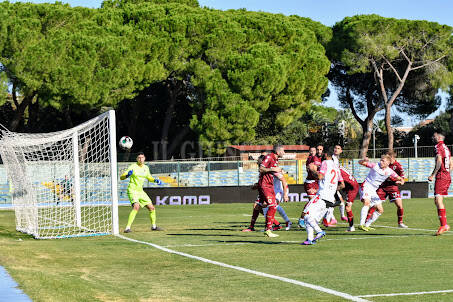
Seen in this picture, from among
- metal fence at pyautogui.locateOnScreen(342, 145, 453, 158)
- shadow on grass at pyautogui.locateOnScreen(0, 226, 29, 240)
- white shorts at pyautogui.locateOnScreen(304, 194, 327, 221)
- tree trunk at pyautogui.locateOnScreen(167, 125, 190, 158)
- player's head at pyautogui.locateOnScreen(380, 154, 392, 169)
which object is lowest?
shadow on grass at pyautogui.locateOnScreen(0, 226, 29, 240)

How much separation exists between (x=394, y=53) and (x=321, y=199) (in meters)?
41.3

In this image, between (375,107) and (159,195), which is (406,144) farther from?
(159,195)

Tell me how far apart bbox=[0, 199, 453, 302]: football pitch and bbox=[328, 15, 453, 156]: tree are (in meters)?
38.0

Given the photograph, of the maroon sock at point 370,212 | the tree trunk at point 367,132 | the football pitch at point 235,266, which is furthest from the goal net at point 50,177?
the tree trunk at point 367,132

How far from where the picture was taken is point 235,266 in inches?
378

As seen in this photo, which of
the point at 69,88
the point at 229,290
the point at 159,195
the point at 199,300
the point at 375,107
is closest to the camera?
the point at 199,300

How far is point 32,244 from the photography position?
13.4 m

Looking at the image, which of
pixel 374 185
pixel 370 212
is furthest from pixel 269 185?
pixel 370 212

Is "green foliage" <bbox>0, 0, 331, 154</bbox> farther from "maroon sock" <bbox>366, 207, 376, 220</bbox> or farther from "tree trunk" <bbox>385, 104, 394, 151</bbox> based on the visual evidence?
"maroon sock" <bbox>366, 207, 376, 220</bbox>

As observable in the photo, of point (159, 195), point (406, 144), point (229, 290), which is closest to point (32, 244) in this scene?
point (229, 290)

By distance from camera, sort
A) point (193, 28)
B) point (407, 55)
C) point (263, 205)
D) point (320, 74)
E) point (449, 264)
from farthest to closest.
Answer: point (407, 55) → point (320, 74) → point (193, 28) → point (263, 205) → point (449, 264)

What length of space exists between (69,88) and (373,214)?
28169 millimetres

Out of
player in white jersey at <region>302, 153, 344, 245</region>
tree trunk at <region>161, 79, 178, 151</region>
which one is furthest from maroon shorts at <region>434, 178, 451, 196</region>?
tree trunk at <region>161, 79, 178, 151</region>

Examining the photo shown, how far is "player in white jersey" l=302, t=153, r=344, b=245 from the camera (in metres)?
11.6
